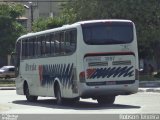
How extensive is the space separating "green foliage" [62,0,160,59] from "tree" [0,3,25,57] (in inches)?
314

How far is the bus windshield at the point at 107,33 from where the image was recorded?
24464 millimetres

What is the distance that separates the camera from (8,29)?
5956 cm

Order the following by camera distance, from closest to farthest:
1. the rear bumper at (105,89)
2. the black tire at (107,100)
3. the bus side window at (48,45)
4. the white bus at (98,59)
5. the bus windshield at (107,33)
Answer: the rear bumper at (105,89)
the white bus at (98,59)
the bus windshield at (107,33)
the black tire at (107,100)
the bus side window at (48,45)

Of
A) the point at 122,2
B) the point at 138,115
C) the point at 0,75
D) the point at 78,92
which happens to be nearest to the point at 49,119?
the point at 138,115

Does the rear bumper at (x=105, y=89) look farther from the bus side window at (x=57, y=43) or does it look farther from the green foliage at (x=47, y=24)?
the green foliage at (x=47, y=24)

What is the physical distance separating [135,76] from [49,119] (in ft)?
22.3

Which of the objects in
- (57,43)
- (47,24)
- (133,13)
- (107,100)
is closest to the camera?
(107,100)

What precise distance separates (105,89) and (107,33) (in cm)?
231

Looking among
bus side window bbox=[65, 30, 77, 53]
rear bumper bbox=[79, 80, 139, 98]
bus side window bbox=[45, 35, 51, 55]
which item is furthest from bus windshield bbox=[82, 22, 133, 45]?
bus side window bbox=[45, 35, 51, 55]

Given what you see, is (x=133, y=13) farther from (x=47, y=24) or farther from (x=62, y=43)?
(x=62, y=43)

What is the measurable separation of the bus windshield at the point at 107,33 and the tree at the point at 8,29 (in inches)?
1373

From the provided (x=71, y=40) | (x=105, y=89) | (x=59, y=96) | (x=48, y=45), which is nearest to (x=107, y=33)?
(x=71, y=40)

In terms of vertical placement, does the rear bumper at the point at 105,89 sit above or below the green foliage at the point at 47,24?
below

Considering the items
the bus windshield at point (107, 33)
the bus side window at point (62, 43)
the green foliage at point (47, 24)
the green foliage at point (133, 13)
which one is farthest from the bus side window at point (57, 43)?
the green foliage at point (47, 24)
